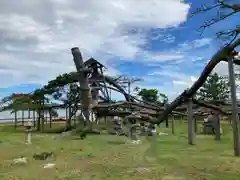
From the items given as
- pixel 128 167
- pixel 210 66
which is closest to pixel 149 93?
pixel 128 167

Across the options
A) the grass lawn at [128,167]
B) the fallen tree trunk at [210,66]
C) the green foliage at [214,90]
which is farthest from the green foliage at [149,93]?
the fallen tree trunk at [210,66]

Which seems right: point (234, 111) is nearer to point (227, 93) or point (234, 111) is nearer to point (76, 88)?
point (76, 88)

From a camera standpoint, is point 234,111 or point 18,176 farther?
point 234,111

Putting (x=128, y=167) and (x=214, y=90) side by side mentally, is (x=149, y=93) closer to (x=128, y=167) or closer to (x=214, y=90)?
(x=214, y=90)

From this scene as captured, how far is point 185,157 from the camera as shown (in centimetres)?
898

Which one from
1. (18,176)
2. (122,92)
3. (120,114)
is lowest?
(18,176)

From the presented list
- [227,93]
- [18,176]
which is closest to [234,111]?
[18,176]

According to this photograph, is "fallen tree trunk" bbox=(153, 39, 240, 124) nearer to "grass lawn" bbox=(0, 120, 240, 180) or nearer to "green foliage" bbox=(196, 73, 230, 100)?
"grass lawn" bbox=(0, 120, 240, 180)

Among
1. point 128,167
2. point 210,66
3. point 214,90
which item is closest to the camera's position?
point 210,66

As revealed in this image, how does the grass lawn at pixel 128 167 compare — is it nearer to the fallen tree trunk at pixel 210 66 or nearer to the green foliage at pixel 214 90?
the fallen tree trunk at pixel 210 66

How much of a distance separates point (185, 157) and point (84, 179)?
12.1 ft

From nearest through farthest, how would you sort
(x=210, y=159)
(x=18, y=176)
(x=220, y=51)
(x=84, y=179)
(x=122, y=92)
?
1. (x=220, y=51)
2. (x=84, y=179)
3. (x=18, y=176)
4. (x=210, y=159)
5. (x=122, y=92)

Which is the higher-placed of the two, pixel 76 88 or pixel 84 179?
pixel 76 88

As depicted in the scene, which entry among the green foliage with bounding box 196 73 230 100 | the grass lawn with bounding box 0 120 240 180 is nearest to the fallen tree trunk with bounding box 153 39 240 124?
the grass lawn with bounding box 0 120 240 180
